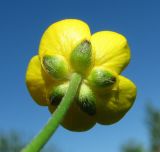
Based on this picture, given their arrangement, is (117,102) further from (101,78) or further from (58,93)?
(58,93)

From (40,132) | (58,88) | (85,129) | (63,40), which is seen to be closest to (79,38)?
(63,40)

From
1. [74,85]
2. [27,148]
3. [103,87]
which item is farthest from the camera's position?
[103,87]

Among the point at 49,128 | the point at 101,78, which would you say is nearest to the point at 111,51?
the point at 101,78

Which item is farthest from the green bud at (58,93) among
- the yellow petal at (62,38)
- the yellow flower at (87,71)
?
the yellow petal at (62,38)

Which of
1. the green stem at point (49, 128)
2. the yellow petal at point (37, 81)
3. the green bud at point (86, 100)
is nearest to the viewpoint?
the green stem at point (49, 128)

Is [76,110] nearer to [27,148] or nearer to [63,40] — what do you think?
[63,40]

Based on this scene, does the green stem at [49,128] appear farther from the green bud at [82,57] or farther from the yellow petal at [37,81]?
the yellow petal at [37,81]
